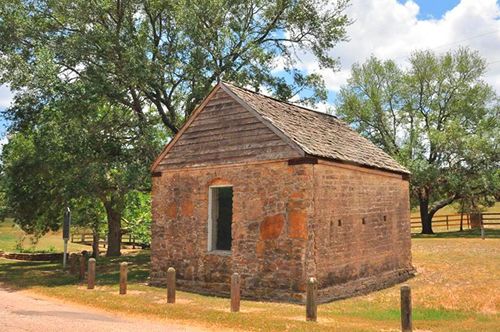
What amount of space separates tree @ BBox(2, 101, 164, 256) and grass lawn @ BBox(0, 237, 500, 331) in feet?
13.8

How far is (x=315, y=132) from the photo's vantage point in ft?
52.2

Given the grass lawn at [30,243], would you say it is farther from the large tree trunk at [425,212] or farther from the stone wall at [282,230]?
the large tree trunk at [425,212]

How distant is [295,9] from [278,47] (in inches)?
90.2

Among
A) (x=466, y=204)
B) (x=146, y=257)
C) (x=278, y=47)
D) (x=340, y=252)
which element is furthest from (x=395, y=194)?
(x=466, y=204)

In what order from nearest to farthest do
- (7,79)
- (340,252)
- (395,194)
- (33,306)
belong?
(33,306) < (340,252) < (395,194) < (7,79)

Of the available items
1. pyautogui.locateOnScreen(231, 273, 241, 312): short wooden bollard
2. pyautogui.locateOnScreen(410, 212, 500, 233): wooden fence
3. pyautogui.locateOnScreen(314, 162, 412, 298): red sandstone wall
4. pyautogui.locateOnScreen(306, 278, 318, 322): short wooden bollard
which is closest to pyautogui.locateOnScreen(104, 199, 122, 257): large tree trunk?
pyautogui.locateOnScreen(314, 162, 412, 298): red sandstone wall

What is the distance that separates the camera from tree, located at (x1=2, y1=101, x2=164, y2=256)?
19.2 m

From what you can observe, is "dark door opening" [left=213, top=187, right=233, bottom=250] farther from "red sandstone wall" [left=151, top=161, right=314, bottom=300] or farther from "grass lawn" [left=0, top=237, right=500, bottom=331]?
"grass lawn" [left=0, top=237, right=500, bottom=331]

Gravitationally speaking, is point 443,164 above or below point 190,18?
below

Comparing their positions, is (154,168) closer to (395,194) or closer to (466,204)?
(395,194)

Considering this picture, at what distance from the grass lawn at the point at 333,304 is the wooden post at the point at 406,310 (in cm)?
49

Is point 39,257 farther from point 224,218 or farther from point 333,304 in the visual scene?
point 333,304

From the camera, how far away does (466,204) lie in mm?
38781

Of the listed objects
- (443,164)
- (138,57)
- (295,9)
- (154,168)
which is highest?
(295,9)
